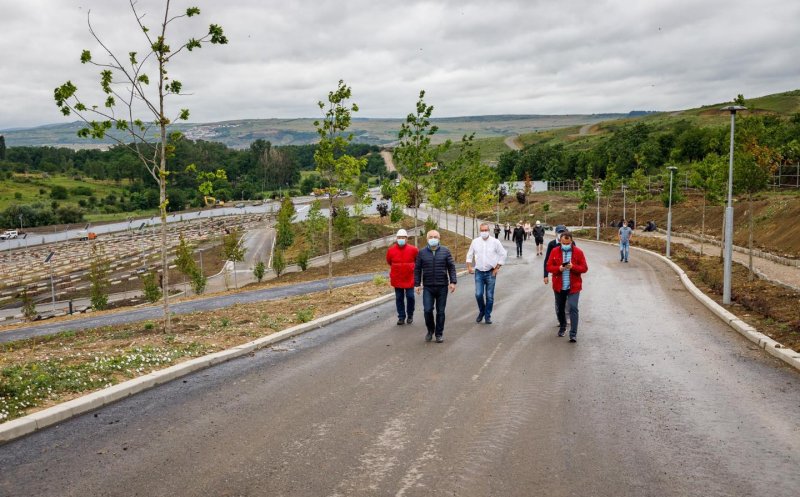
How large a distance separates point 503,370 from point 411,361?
146 cm

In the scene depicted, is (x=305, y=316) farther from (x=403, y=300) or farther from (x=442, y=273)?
(x=442, y=273)

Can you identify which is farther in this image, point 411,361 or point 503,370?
point 411,361

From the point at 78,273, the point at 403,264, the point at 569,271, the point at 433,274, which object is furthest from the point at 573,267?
the point at 78,273

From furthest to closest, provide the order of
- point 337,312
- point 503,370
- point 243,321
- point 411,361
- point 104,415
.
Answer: point 337,312 → point 243,321 → point 411,361 → point 503,370 → point 104,415

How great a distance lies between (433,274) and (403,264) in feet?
4.07

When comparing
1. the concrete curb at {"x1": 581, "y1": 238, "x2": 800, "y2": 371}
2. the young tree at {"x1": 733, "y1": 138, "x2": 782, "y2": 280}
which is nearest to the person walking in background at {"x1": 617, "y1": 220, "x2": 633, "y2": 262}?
the young tree at {"x1": 733, "y1": 138, "x2": 782, "y2": 280}

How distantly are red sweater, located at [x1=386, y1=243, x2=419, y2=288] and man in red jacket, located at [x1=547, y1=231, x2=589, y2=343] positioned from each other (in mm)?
2738

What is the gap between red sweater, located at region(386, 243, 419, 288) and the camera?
40.4ft

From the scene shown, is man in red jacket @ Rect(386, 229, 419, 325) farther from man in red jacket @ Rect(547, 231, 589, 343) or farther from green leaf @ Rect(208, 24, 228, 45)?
green leaf @ Rect(208, 24, 228, 45)

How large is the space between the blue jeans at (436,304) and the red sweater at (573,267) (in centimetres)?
202

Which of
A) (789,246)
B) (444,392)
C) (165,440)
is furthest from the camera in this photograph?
(789,246)

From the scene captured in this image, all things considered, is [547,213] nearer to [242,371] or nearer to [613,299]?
[613,299]

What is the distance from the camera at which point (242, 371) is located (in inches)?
353

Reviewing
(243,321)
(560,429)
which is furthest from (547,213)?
(560,429)
